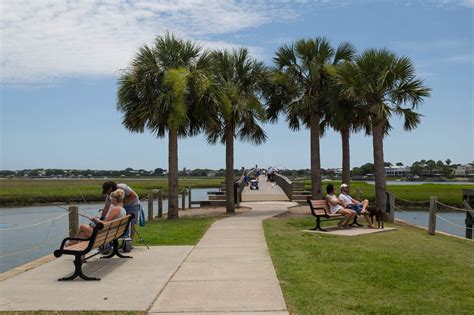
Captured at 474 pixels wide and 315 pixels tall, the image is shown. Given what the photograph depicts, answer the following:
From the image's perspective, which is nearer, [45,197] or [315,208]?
[315,208]

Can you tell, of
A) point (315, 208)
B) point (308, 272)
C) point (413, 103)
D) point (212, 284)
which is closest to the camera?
point (212, 284)

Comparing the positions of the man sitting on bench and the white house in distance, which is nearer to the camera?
the man sitting on bench

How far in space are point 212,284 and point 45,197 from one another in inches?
1554

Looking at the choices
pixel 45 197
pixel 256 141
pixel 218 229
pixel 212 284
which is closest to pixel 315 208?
pixel 218 229

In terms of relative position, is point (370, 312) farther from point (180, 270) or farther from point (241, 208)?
point (241, 208)

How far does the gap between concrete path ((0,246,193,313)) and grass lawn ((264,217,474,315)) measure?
72.3 inches

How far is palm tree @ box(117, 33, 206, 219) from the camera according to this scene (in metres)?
18.8

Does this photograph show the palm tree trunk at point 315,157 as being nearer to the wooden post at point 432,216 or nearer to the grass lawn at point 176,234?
the grass lawn at point 176,234

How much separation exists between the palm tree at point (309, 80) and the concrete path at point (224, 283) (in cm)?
1124

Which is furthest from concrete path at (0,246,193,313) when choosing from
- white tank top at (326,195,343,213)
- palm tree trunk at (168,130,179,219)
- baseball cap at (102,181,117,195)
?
palm tree trunk at (168,130,179,219)

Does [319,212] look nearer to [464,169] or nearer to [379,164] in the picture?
[379,164]

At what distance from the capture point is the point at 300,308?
5.83 m

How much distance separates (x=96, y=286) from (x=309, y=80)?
1648cm

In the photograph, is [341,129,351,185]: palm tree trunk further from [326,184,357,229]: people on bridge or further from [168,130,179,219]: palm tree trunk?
[326,184,357,229]: people on bridge
